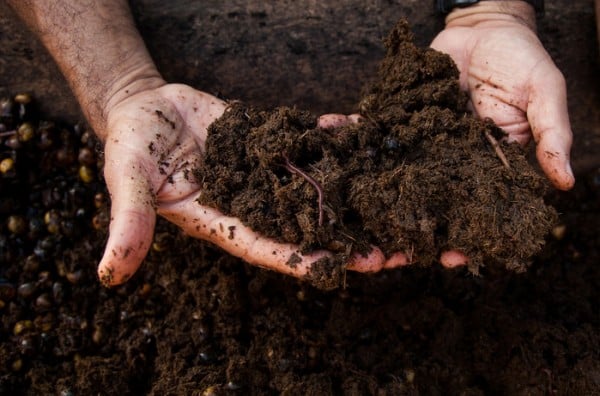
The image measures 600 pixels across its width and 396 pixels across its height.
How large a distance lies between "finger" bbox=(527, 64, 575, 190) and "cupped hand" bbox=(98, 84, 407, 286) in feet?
2.82

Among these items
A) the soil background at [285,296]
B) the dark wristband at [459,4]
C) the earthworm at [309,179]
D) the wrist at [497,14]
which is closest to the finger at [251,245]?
the earthworm at [309,179]

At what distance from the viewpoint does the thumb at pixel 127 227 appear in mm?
2148

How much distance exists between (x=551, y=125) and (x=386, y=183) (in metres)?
0.93

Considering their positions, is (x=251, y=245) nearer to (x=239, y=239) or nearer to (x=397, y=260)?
(x=239, y=239)

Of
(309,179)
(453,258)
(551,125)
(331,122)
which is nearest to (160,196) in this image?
(309,179)

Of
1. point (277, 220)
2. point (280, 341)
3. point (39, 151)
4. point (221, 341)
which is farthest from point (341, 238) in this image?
point (39, 151)

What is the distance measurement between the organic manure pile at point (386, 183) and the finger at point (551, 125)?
0.10 meters

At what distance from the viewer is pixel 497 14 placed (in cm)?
337

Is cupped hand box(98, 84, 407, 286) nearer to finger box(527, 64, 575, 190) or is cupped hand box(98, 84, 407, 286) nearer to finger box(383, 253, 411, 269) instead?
finger box(383, 253, 411, 269)

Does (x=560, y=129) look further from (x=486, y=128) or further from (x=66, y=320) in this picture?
(x=66, y=320)

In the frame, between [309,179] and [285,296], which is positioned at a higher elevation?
[309,179]

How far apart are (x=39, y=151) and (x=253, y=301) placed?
1.91 m

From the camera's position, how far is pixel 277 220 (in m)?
2.46

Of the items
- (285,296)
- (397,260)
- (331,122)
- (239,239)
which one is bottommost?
(285,296)
